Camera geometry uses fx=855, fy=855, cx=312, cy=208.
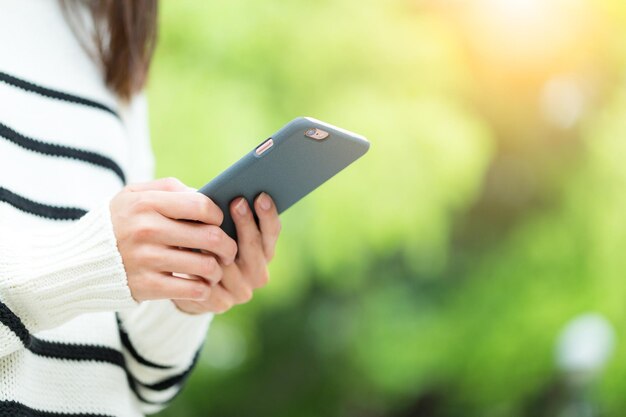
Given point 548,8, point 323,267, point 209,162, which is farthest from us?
point 548,8

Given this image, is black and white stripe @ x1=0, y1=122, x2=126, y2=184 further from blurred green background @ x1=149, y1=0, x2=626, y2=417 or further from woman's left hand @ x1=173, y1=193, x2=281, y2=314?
blurred green background @ x1=149, y1=0, x2=626, y2=417

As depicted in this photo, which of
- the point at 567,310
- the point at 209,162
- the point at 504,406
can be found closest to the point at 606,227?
the point at 567,310

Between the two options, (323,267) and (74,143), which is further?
(323,267)

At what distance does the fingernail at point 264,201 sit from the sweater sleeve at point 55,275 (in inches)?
5.5

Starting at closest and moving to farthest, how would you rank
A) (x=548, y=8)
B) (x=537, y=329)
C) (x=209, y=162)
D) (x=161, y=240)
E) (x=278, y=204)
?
(x=161, y=240) → (x=278, y=204) → (x=209, y=162) → (x=548, y=8) → (x=537, y=329)

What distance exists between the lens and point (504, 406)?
2877 mm

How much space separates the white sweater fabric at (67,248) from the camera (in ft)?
2.31

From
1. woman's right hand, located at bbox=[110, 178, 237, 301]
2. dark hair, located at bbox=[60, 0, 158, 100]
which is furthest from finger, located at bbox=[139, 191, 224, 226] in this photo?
dark hair, located at bbox=[60, 0, 158, 100]

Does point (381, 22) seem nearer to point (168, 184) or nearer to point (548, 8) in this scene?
point (548, 8)

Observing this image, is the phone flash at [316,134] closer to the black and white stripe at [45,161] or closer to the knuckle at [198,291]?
the knuckle at [198,291]

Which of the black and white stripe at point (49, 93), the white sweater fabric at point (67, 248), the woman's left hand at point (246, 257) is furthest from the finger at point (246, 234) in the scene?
the black and white stripe at point (49, 93)

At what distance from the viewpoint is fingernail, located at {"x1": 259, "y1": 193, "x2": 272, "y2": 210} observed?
2.52ft

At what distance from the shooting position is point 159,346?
94 centimetres

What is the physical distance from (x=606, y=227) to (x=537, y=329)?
0.39 meters
